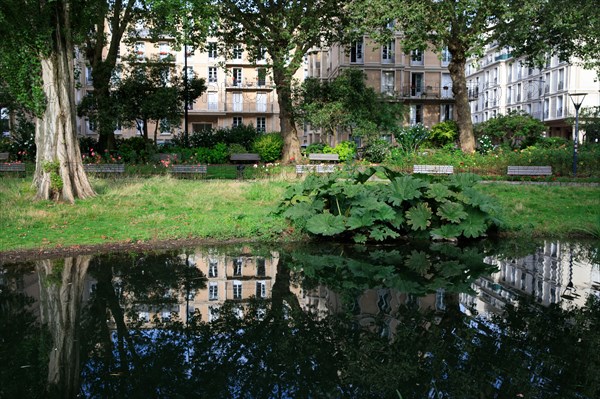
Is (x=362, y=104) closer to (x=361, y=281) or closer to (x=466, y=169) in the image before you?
(x=466, y=169)

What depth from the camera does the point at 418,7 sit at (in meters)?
22.5

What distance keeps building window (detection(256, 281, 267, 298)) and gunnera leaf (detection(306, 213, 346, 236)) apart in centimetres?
230

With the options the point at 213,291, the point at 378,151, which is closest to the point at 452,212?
the point at 213,291

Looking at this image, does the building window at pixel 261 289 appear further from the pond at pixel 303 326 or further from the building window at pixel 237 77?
the building window at pixel 237 77

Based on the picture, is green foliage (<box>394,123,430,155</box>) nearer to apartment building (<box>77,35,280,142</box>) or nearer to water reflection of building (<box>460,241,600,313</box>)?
water reflection of building (<box>460,241,600,313</box>)

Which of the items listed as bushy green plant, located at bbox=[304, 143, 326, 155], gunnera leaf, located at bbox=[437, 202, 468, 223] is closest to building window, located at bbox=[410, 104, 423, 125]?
bushy green plant, located at bbox=[304, 143, 326, 155]

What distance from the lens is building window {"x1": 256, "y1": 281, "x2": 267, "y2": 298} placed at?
20.5ft

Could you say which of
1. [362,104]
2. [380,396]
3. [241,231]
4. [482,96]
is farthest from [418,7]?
[482,96]

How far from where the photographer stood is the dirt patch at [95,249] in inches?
323

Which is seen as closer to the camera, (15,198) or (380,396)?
(380,396)

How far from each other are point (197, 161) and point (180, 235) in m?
15.0

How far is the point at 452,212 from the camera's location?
29.7 feet

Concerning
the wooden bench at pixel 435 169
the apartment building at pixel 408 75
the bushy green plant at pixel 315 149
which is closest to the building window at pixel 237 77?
the apartment building at pixel 408 75

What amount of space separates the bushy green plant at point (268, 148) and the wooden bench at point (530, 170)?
10692mm
